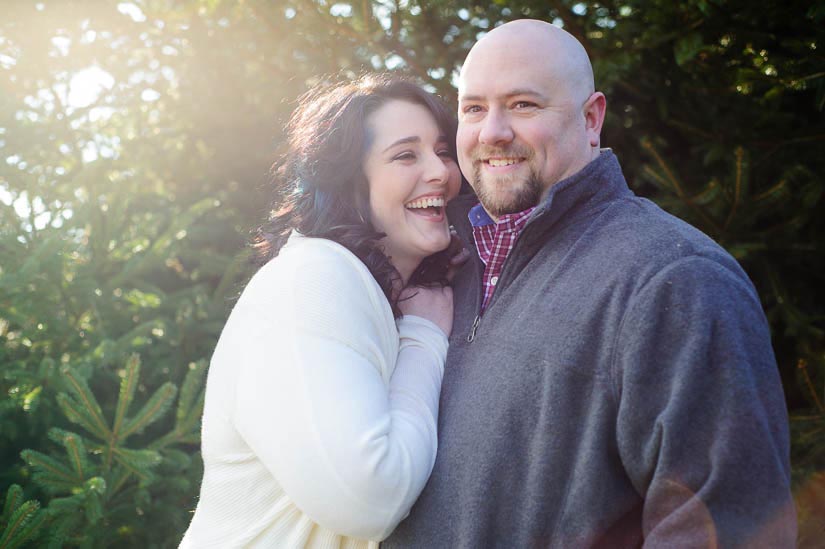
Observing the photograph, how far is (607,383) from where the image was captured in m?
1.65

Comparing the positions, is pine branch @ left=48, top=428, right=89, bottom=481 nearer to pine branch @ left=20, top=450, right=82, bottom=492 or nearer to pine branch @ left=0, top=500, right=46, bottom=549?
pine branch @ left=20, top=450, right=82, bottom=492

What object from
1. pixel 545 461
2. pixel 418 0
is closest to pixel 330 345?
pixel 545 461

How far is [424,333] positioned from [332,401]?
539 mm

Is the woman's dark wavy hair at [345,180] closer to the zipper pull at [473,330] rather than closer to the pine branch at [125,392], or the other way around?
the zipper pull at [473,330]

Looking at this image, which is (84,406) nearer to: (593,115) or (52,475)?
(52,475)

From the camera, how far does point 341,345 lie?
1.92 metres

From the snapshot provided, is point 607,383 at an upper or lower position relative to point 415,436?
upper

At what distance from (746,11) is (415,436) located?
2185 millimetres

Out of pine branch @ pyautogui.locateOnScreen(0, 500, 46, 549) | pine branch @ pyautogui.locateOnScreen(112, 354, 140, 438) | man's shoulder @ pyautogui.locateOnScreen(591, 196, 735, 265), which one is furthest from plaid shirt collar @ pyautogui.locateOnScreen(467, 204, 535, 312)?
pine branch @ pyautogui.locateOnScreen(0, 500, 46, 549)

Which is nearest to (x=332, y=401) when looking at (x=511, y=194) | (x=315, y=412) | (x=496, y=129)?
(x=315, y=412)

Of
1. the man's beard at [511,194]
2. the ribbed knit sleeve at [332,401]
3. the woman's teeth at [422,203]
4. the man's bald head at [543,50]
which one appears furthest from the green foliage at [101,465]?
the man's bald head at [543,50]

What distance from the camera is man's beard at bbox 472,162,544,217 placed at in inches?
85.8

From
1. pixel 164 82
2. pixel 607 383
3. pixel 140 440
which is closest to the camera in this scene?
pixel 607 383

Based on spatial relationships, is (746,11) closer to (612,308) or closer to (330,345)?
(612,308)
